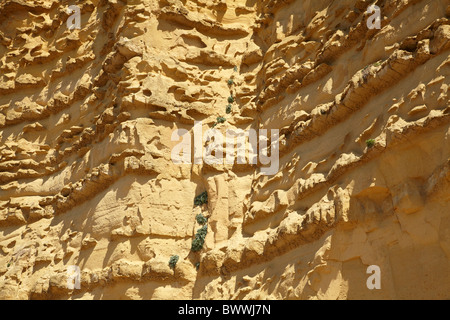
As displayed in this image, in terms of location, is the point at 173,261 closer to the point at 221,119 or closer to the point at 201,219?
the point at 201,219

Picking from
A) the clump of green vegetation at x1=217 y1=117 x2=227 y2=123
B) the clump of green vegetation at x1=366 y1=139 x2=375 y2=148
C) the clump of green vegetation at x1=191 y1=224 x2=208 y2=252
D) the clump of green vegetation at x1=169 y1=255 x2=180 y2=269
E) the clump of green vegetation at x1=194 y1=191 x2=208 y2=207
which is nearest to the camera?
the clump of green vegetation at x1=366 y1=139 x2=375 y2=148

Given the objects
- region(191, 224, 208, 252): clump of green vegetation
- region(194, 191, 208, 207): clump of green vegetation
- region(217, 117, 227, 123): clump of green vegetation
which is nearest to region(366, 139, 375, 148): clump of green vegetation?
region(191, 224, 208, 252): clump of green vegetation

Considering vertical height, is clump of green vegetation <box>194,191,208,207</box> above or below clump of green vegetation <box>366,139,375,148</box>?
Answer: above

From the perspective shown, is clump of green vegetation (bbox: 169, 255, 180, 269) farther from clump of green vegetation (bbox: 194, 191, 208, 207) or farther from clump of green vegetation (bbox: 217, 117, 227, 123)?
clump of green vegetation (bbox: 217, 117, 227, 123)

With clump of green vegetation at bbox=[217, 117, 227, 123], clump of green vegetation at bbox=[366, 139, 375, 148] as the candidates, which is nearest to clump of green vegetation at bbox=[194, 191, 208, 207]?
clump of green vegetation at bbox=[217, 117, 227, 123]

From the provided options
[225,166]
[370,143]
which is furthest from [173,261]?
[370,143]

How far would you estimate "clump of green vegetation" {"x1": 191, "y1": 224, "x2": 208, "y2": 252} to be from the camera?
1248 cm

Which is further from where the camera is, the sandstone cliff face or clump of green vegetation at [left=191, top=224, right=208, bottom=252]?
clump of green vegetation at [left=191, top=224, right=208, bottom=252]

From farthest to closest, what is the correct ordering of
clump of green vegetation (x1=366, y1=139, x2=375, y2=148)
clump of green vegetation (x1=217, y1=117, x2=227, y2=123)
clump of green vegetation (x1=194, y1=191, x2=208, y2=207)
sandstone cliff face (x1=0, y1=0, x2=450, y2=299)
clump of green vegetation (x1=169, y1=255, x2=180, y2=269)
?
clump of green vegetation (x1=217, y1=117, x2=227, y2=123) < clump of green vegetation (x1=194, y1=191, x2=208, y2=207) < clump of green vegetation (x1=169, y1=255, x2=180, y2=269) < clump of green vegetation (x1=366, y1=139, x2=375, y2=148) < sandstone cliff face (x1=0, y1=0, x2=450, y2=299)

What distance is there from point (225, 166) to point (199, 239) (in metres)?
1.77

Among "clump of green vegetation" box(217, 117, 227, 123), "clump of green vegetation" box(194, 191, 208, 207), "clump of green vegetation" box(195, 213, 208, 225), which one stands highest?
"clump of green vegetation" box(217, 117, 227, 123)

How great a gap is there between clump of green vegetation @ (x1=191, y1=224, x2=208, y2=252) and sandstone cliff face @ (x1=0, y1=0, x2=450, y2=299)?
14 cm

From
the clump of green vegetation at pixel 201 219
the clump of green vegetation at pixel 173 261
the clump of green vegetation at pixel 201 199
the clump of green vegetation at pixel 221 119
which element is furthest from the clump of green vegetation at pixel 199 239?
the clump of green vegetation at pixel 221 119

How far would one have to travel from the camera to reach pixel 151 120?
1376cm
